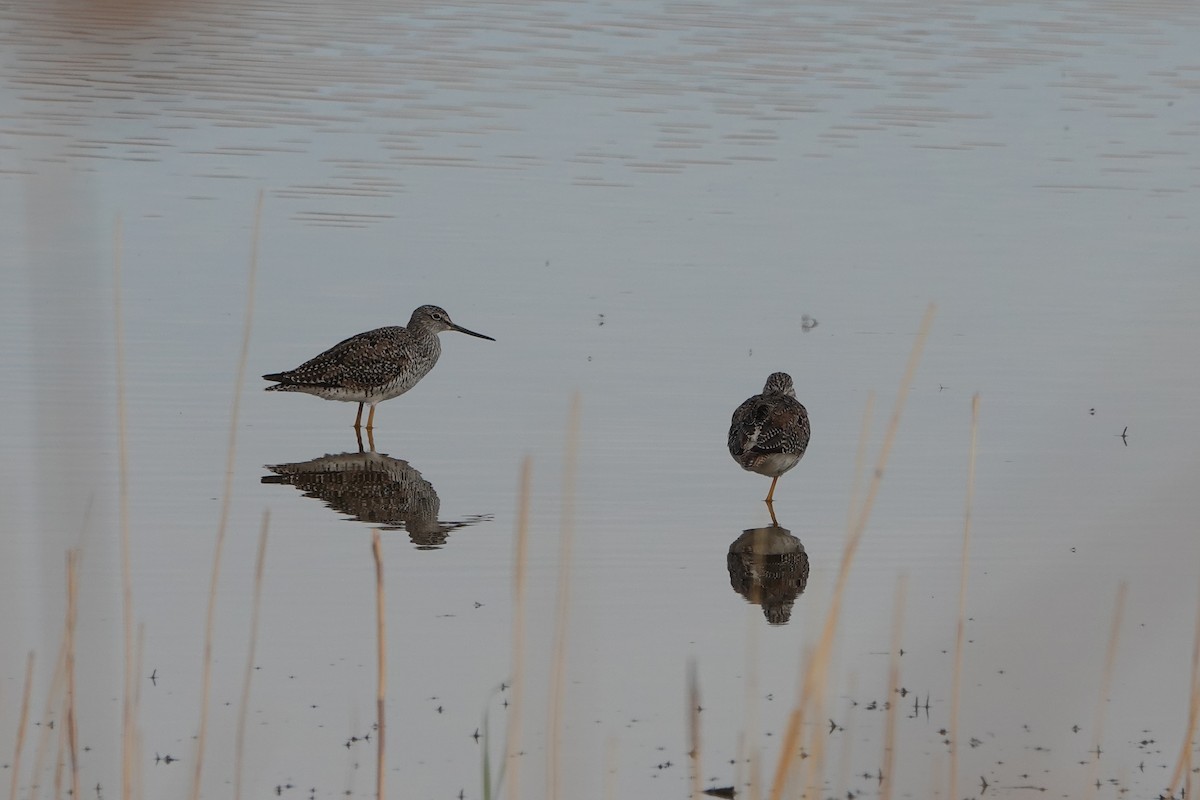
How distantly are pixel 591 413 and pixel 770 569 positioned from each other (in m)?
2.70

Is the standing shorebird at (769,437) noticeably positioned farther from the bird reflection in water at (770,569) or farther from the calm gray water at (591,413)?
the bird reflection in water at (770,569)

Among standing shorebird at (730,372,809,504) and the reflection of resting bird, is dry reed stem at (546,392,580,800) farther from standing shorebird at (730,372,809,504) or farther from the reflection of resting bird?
standing shorebird at (730,372,809,504)

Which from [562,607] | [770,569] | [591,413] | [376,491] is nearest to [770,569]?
[770,569]

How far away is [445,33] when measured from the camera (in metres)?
27.1

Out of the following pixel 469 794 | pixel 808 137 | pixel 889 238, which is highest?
pixel 808 137

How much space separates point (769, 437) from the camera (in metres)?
8.60

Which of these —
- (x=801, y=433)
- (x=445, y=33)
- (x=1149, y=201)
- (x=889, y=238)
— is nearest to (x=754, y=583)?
(x=801, y=433)

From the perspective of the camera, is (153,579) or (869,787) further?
(153,579)

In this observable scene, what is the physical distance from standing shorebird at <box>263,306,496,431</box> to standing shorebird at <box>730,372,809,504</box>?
2139 mm

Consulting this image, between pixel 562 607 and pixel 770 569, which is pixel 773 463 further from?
pixel 562 607

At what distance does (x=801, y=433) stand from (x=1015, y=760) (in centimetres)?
336

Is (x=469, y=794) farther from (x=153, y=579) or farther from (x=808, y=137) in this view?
(x=808, y=137)

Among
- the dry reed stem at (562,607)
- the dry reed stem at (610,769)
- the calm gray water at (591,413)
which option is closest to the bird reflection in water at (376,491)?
the calm gray water at (591,413)

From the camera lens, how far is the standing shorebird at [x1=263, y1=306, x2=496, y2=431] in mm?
10039
